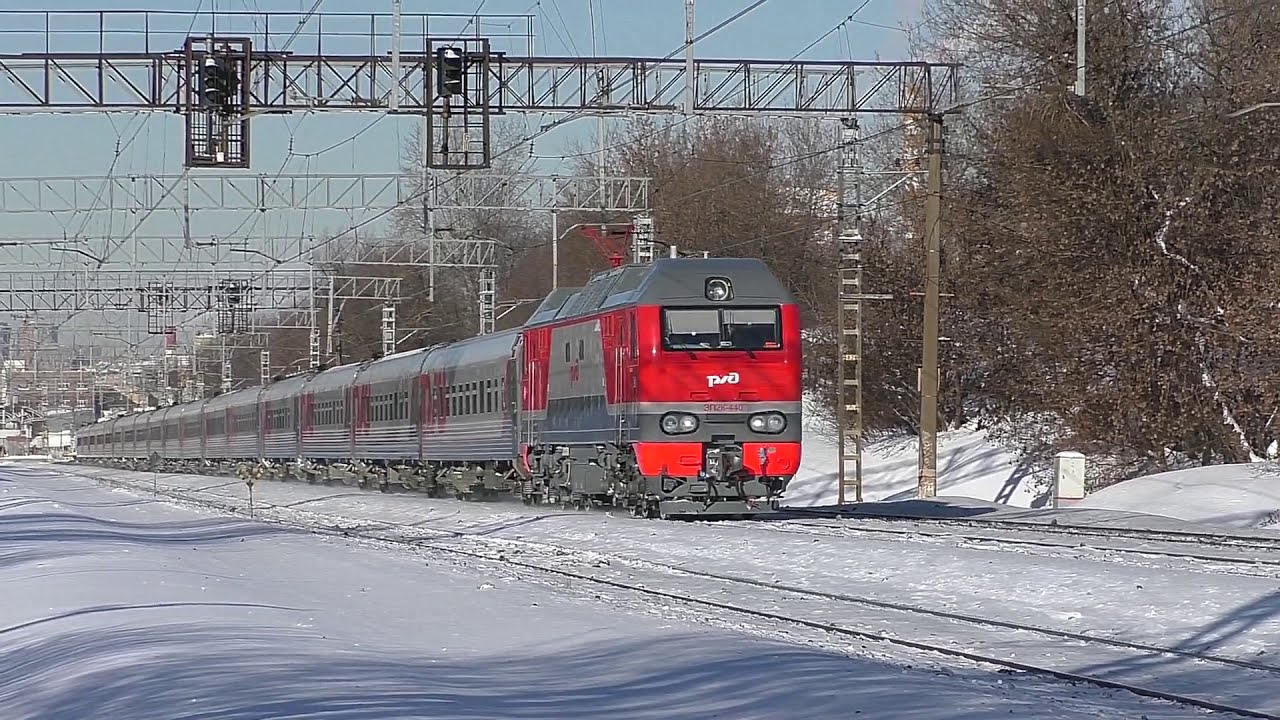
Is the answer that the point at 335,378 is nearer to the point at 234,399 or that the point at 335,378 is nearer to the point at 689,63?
the point at 234,399

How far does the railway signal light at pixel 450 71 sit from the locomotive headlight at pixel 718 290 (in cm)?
522

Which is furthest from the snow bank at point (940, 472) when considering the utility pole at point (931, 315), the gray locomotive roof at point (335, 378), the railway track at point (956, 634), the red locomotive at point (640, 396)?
the railway track at point (956, 634)

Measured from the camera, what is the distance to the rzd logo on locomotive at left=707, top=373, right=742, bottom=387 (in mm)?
23953

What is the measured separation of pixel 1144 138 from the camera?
3716 cm

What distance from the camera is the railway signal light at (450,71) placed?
25.9 metres

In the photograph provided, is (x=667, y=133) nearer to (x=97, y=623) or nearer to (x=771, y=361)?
(x=771, y=361)

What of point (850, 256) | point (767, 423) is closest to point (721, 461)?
point (767, 423)

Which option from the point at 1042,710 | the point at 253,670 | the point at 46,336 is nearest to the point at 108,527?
the point at 253,670

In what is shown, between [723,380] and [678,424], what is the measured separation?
0.95 metres

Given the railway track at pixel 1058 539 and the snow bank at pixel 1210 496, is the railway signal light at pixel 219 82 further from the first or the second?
the snow bank at pixel 1210 496

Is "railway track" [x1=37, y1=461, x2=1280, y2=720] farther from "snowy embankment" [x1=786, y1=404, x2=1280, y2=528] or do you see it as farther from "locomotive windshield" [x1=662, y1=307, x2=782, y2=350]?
"snowy embankment" [x1=786, y1=404, x2=1280, y2=528]

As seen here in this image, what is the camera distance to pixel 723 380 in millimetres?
24016

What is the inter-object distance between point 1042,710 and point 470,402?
25.5 metres

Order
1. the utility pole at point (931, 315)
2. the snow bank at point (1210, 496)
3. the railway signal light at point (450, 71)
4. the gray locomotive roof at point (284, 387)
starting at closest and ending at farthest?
the railway signal light at point (450, 71) < the snow bank at point (1210, 496) < the utility pole at point (931, 315) < the gray locomotive roof at point (284, 387)
